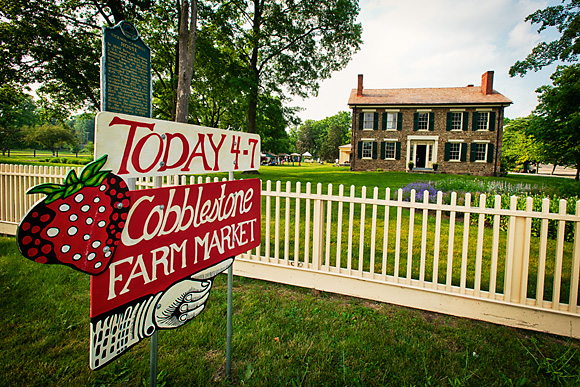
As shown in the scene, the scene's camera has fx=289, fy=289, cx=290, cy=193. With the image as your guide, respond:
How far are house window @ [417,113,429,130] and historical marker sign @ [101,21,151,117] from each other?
2846cm

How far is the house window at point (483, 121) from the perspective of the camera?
25141 mm

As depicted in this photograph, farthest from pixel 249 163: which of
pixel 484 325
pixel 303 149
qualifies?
pixel 303 149

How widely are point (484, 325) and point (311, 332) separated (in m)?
1.78

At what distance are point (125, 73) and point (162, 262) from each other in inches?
43.0

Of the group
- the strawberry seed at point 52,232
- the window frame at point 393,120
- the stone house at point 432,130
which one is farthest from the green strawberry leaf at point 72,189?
the window frame at point 393,120

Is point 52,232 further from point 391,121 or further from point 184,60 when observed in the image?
point 391,121

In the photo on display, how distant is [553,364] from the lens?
238 centimetres

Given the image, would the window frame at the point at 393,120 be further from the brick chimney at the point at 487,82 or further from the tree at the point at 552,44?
the tree at the point at 552,44

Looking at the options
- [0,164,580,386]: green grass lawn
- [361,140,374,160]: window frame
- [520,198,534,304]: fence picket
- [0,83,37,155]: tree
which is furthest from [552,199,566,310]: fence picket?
[361,140,374,160]: window frame

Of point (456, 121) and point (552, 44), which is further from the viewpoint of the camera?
point (456, 121)

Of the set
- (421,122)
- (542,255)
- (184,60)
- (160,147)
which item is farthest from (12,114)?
(542,255)

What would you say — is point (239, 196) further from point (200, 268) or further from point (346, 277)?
point (346, 277)

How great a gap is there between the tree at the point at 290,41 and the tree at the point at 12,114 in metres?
12.0

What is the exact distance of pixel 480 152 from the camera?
25500mm
